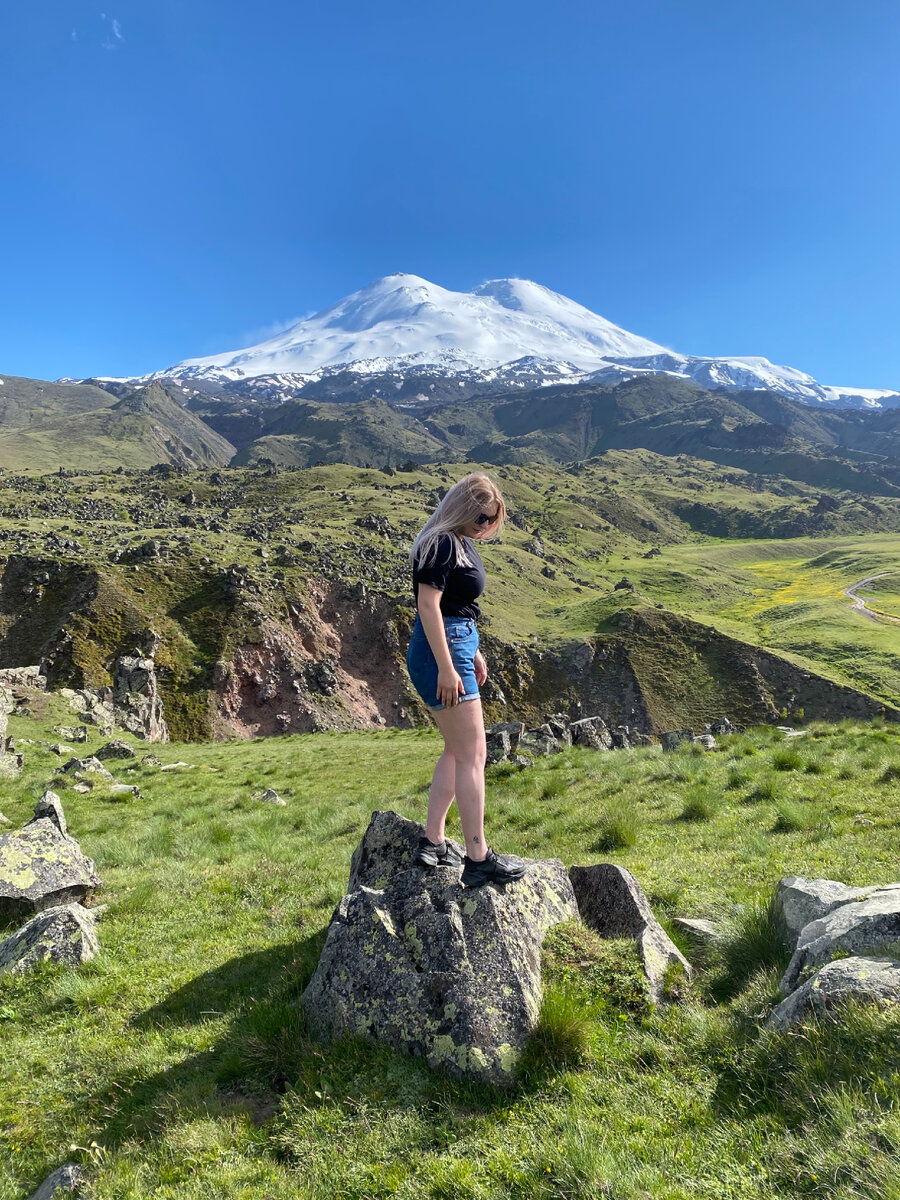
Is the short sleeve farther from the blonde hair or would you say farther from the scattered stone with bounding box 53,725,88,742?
the scattered stone with bounding box 53,725,88,742

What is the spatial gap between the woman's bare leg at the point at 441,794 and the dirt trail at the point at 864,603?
404 feet

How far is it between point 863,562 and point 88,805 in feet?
625

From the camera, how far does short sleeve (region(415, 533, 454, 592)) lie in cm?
584

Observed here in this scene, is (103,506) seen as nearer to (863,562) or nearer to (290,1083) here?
(290,1083)

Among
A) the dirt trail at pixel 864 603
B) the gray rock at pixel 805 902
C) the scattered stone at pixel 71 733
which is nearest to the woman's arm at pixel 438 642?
the gray rock at pixel 805 902

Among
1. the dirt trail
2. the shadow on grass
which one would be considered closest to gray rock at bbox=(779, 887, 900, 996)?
the shadow on grass

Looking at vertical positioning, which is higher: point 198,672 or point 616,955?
point 616,955

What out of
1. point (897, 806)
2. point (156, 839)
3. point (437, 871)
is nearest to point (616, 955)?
point (437, 871)

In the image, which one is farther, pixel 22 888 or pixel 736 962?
pixel 22 888

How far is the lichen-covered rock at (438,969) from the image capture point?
4789 mm

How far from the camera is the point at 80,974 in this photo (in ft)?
22.4

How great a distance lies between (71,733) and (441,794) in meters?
29.0

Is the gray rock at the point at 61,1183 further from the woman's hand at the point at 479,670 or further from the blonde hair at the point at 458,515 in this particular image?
the blonde hair at the point at 458,515

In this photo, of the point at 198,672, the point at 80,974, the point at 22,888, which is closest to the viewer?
the point at 80,974
